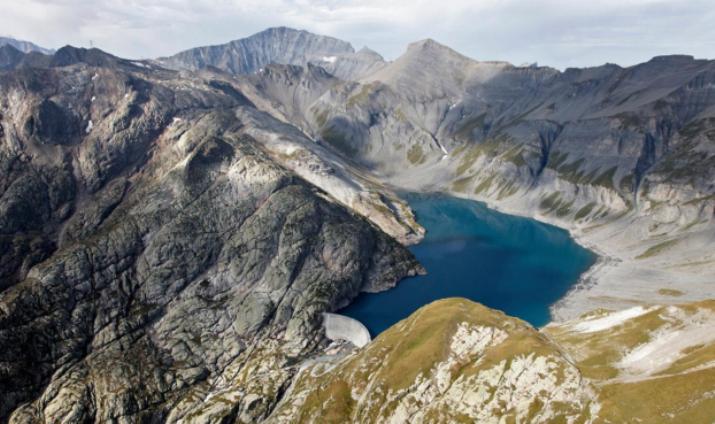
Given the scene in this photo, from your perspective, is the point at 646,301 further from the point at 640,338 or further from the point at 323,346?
the point at 323,346

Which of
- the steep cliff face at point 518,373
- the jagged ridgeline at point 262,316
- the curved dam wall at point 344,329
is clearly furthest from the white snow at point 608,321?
the curved dam wall at point 344,329

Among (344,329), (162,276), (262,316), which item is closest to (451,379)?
(344,329)

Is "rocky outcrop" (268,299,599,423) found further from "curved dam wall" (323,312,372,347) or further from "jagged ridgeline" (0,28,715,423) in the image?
"curved dam wall" (323,312,372,347)

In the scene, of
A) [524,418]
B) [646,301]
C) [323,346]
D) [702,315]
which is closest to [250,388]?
[323,346]

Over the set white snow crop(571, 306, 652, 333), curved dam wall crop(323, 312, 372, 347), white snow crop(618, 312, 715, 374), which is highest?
white snow crop(618, 312, 715, 374)

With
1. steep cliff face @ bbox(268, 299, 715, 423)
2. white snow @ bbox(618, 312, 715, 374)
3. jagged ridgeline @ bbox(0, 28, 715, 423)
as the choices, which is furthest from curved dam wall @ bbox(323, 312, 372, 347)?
white snow @ bbox(618, 312, 715, 374)

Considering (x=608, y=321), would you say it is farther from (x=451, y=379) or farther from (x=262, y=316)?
(x=262, y=316)
